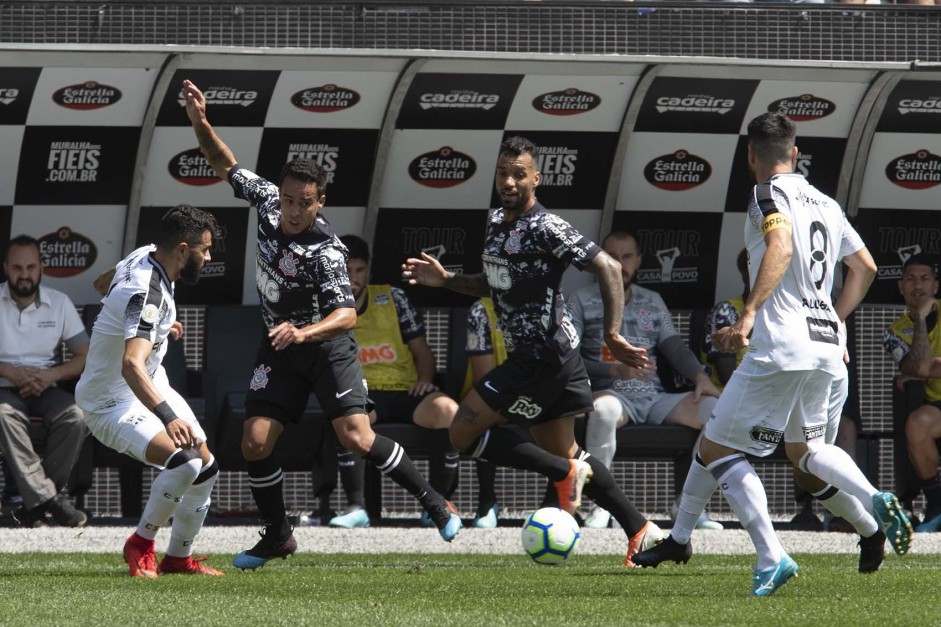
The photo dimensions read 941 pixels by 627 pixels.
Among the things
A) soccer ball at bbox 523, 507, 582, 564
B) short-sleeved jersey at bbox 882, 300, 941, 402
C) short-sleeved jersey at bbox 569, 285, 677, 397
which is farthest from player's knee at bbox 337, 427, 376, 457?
short-sleeved jersey at bbox 882, 300, 941, 402

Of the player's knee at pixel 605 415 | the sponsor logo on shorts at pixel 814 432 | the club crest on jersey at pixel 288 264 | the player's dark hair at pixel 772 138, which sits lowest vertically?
the player's knee at pixel 605 415

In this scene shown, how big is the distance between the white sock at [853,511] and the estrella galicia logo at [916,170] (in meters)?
4.33

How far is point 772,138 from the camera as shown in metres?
5.66

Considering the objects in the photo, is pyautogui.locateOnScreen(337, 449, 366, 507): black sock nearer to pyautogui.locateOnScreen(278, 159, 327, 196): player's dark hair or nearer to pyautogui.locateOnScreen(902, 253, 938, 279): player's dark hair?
pyautogui.locateOnScreen(278, 159, 327, 196): player's dark hair

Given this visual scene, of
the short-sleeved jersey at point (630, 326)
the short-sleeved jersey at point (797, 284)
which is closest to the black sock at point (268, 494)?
the short-sleeved jersey at point (797, 284)

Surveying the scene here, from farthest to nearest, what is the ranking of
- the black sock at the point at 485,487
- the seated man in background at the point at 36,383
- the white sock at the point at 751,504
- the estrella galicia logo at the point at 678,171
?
the estrella galicia logo at the point at 678,171 → the black sock at the point at 485,487 → the seated man in background at the point at 36,383 → the white sock at the point at 751,504

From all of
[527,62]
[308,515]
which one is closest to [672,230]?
[527,62]

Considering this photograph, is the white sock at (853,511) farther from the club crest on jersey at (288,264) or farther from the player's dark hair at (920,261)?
the player's dark hair at (920,261)

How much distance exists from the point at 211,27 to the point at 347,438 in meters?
2.97

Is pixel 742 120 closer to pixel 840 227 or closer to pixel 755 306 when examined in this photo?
pixel 840 227

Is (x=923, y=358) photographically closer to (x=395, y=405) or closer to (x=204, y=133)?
(x=395, y=405)

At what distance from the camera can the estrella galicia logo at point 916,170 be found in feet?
32.4

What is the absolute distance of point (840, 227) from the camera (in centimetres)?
586

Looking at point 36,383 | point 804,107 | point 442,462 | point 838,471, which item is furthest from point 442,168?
point 838,471
